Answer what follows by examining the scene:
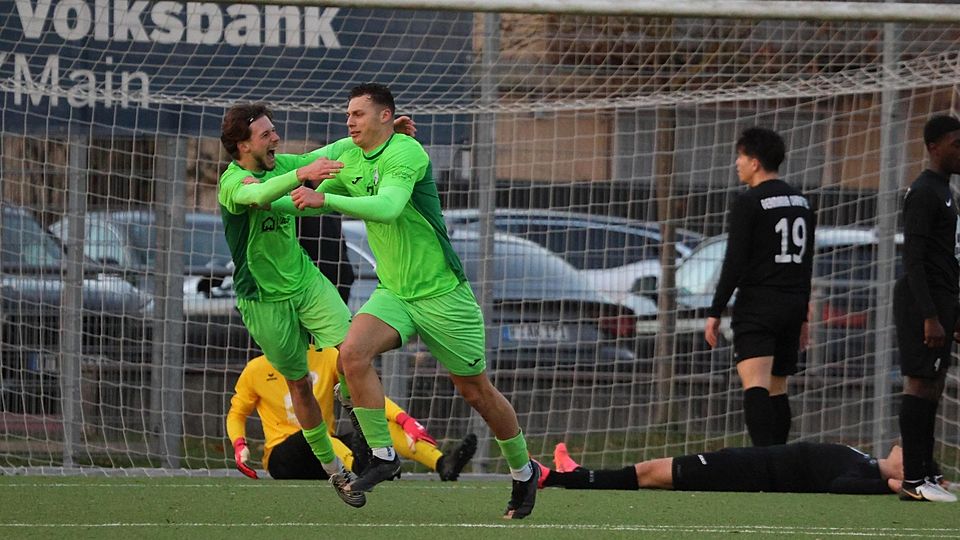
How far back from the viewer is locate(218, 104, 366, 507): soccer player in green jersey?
7.26m

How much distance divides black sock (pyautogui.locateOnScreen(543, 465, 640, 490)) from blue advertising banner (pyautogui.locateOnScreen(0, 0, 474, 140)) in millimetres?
3194

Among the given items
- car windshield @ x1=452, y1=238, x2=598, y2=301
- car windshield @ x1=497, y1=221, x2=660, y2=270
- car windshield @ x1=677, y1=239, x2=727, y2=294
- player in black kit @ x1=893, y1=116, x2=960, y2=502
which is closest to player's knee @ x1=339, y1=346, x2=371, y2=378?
player in black kit @ x1=893, y1=116, x2=960, y2=502

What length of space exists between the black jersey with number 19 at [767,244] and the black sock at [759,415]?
1.50 ft

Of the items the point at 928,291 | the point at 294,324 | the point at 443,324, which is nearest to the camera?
the point at 443,324

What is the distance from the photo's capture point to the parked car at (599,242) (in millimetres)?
10484

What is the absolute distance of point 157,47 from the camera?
10047 mm

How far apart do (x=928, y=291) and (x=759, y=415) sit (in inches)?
53.3

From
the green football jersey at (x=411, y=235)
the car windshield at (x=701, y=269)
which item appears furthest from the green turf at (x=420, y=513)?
the car windshield at (x=701, y=269)

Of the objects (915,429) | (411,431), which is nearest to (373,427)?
(411,431)

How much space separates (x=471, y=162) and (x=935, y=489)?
398cm

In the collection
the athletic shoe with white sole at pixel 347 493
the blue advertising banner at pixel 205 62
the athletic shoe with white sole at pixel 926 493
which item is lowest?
the athletic shoe with white sole at pixel 926 493

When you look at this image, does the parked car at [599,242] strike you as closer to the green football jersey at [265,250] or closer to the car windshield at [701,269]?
the car windshield at [701,269]

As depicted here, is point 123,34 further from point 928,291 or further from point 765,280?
point 928,291

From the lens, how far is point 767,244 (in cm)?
834
